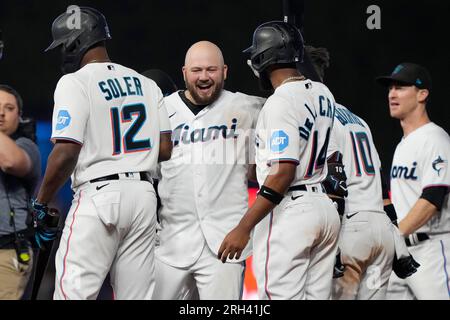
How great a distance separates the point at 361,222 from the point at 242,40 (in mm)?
2550

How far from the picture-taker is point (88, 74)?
417cm

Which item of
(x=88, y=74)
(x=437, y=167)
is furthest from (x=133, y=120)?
(x=437, y=167)

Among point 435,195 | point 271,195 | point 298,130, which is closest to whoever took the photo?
point 271,195

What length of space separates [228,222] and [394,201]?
5.54 ft

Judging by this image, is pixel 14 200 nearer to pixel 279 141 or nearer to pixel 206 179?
pixel 206 179

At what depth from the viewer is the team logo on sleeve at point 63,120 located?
4.00m

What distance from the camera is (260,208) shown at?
3.95 m

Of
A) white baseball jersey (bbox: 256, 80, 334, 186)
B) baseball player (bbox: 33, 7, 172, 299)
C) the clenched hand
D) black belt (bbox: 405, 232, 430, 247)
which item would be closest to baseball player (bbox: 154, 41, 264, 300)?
baseball player (bbox: 33, 7, 172, 299)

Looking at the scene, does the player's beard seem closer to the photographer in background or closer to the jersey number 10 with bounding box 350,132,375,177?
the jersey number 10 with bounding box 350,132,375,177

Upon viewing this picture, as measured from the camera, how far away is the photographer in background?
451 cm

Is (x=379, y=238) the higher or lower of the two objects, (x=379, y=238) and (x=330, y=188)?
the lower

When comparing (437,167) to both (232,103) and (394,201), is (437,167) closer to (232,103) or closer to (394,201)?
(394,201)

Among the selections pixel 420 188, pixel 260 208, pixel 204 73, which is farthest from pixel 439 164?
pixel 260 208

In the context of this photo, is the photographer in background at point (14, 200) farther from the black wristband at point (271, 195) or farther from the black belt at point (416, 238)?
the black belt at point (416, 238)
